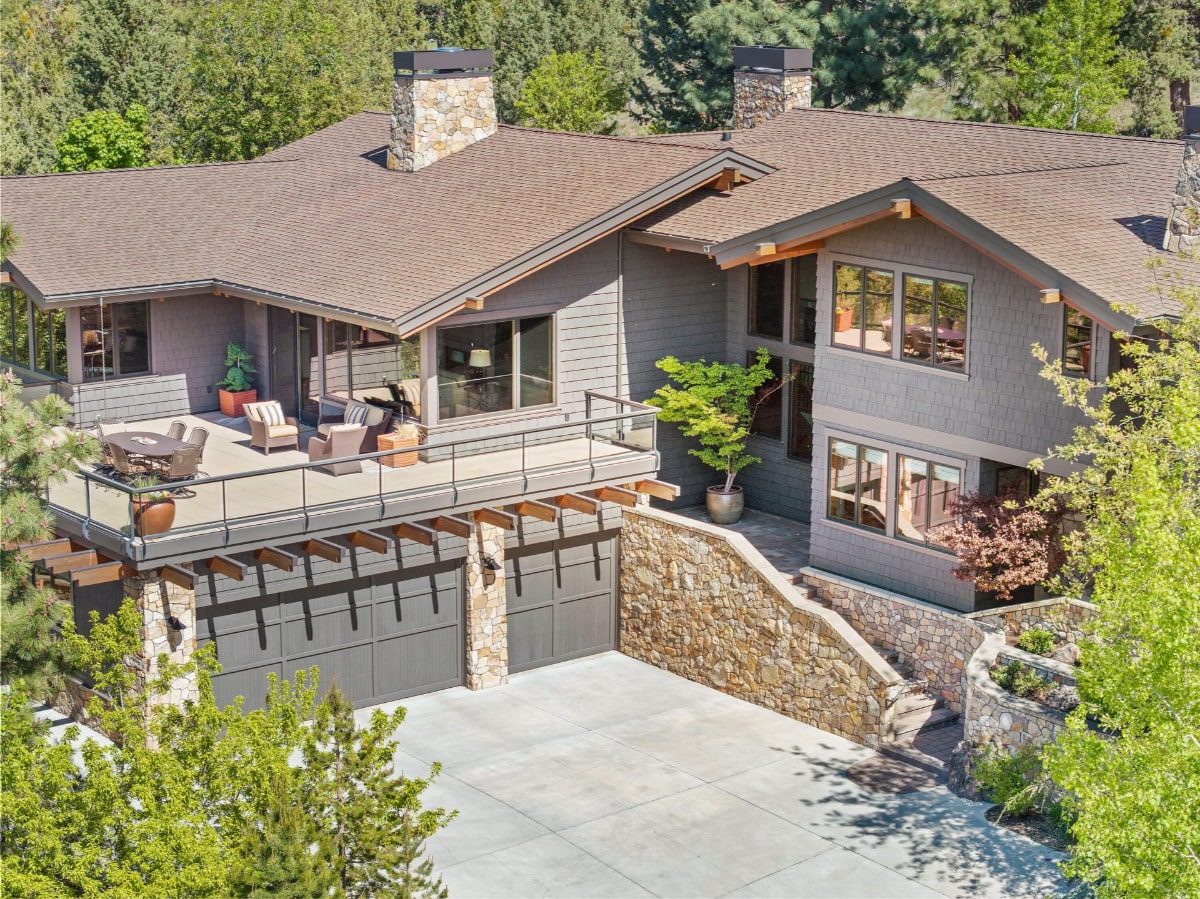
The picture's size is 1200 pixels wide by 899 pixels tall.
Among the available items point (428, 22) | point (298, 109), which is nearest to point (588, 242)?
point (298, 109)

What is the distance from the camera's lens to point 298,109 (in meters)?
43.8

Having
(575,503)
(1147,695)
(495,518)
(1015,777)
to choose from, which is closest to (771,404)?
(575,503)

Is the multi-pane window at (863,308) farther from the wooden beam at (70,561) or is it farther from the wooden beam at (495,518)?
→ the wooden beam at (70,561)

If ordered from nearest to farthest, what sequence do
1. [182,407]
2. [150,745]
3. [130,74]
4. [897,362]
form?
1. [150,745]
2. [897,362]
3. [182,407]
4. [130,74]

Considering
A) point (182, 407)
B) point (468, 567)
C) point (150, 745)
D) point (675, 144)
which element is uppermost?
point (675, 144)

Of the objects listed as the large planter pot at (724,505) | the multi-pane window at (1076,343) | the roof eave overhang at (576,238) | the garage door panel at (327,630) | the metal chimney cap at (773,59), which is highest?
the metal chimney cap at (773,59)

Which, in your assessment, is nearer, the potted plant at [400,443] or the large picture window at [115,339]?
the potted plant at [400,443]

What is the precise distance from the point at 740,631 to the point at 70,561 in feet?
34.1

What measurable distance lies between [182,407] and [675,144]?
1010cm

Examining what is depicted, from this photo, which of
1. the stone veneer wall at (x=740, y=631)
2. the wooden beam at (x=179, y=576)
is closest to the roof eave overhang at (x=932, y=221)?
the stone veneer wall at (x=740, y=631)

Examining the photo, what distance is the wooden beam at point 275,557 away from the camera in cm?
2303

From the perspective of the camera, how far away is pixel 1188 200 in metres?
22.9

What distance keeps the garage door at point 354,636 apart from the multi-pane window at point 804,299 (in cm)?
724

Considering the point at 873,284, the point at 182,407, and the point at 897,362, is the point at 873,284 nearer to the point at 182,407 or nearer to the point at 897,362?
the point at 897,362
